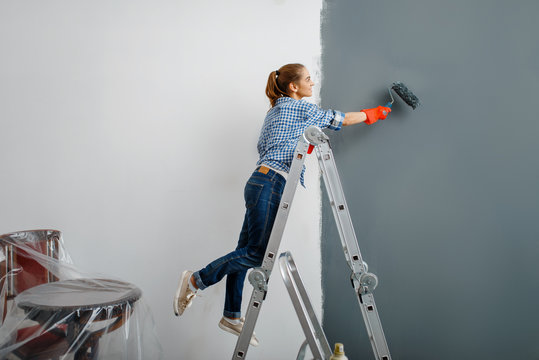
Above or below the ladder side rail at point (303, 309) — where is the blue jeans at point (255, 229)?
above

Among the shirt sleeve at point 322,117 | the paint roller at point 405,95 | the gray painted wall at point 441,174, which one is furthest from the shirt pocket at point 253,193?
the paint roller at point 405,95

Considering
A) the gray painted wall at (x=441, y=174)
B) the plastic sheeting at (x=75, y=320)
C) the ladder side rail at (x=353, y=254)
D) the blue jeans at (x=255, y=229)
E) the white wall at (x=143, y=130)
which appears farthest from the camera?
the white wall at (x=143, y=130)

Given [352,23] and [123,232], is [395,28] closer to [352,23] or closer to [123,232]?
[352,23]

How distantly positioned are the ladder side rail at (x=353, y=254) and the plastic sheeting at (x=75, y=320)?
74 centimetres

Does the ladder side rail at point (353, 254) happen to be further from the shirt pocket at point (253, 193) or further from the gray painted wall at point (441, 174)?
the gray painted wall at point (441, 174)

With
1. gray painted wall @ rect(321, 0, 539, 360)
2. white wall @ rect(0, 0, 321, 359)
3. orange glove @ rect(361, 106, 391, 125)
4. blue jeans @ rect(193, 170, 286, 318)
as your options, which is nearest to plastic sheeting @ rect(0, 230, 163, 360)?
blue jeans @ rect(193, 170, 286, 318)

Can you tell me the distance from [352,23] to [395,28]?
196 millimetres

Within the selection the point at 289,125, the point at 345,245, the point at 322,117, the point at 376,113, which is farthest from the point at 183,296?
the point at 376,113

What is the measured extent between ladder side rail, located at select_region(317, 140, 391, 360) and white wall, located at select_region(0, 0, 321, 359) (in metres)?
0.64

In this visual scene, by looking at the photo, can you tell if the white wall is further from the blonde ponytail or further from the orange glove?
the orange glove

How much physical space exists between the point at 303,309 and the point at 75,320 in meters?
0.73

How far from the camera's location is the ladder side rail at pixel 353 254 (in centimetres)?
135

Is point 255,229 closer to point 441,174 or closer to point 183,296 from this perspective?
point 183,296

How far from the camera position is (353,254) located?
1377 millimetres
